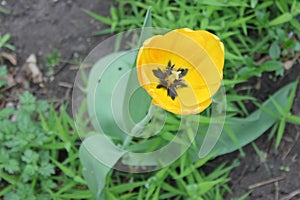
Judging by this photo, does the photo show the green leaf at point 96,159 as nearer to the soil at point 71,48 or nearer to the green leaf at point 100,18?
the soil at point 71,48

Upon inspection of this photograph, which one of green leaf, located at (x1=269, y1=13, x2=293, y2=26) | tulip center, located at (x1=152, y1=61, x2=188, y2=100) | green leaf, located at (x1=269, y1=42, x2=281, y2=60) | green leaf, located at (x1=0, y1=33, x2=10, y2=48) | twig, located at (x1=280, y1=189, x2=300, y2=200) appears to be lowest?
twig, located at (x1=280, y1=189, x2=300, y2=200)

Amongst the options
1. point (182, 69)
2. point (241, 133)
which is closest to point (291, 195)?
point (241, 133)

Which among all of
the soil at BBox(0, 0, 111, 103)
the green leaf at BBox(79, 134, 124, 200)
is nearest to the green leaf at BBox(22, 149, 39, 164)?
the green leaf at BBox(79, 134, 124, 200)

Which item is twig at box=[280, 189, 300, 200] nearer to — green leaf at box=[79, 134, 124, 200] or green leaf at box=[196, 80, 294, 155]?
green leaf at box=[196, 80, 294, 155]

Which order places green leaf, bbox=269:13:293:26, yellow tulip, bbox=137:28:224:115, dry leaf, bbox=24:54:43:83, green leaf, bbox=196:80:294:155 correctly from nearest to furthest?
1. yellow tulip, bbox=137:28:224:115
2. green leaf, bbox=196:80:294:155
3. green leaf, bbox=269:13:293:26
4. dry leaf, bbox=24:54:43:83

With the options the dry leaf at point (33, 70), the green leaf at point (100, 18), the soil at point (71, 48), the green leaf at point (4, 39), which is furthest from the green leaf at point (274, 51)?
the green leaf at point (4, 39)
